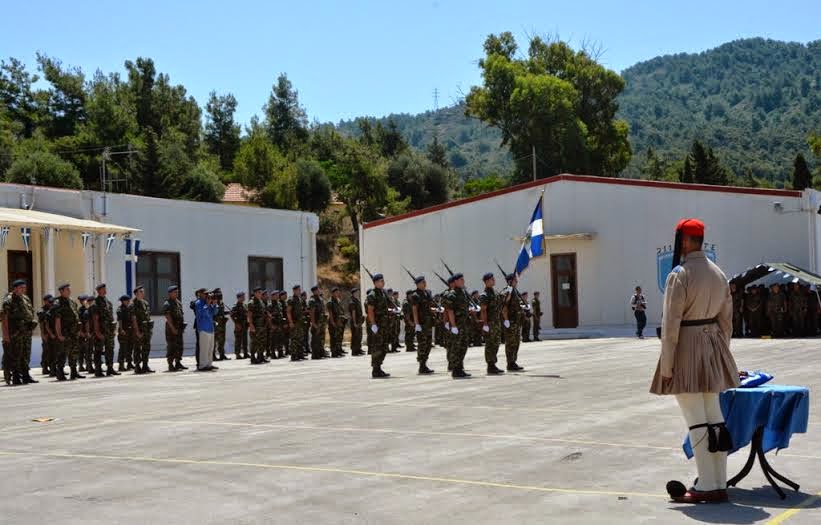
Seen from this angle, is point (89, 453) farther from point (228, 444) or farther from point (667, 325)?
point (667, 325)

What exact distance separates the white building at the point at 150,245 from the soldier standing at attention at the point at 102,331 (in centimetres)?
341

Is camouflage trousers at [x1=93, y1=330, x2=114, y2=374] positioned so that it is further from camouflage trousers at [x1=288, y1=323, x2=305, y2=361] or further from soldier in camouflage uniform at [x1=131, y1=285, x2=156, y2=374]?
camouflage trousers at [x1=288, y1=323, x2=305, y2=361]

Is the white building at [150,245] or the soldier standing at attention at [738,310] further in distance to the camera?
the soldier standing at attention at [738,310]

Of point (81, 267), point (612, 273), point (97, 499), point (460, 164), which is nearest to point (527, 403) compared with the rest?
point (97, 499)

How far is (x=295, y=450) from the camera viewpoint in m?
9.48

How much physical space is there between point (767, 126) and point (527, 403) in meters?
192

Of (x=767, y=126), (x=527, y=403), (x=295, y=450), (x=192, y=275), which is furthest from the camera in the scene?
(x=767, y=126)

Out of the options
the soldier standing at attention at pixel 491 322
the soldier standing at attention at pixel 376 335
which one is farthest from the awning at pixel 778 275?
the soldier standing at attention at pixel 376 335

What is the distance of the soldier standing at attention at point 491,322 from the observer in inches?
725

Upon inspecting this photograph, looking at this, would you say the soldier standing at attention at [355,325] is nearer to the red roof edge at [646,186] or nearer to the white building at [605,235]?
the white building at [605,235]

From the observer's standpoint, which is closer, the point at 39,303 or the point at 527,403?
the point at 527,403

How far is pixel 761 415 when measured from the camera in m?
7.19

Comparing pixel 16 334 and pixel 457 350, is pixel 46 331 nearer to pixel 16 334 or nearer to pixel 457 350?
pixel 16 334

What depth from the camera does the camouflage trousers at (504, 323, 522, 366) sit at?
1898cm
